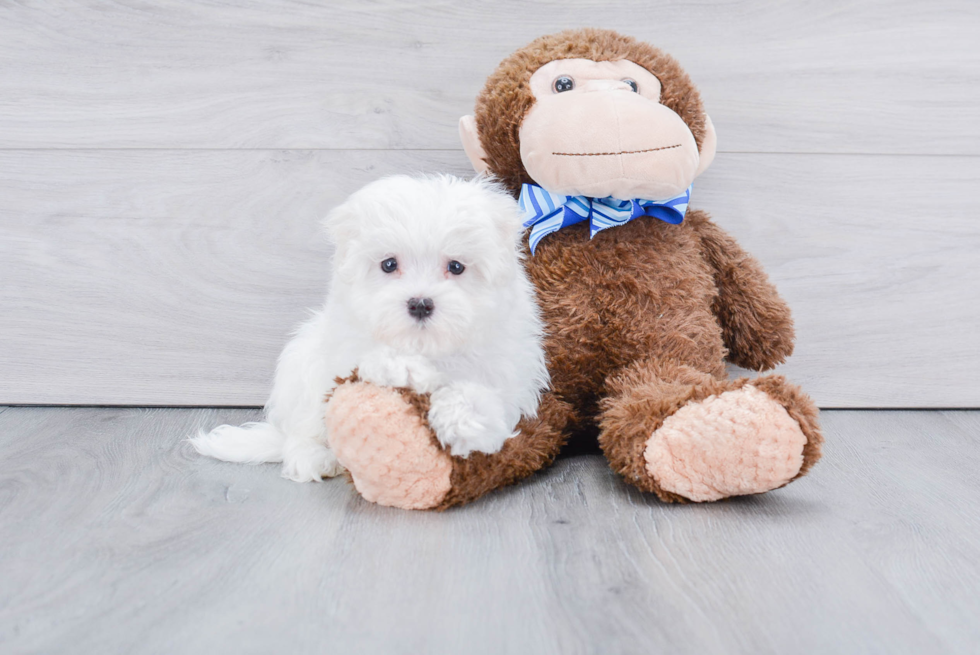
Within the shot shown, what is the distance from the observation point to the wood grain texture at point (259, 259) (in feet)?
4.36

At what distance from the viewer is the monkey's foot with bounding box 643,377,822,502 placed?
0.86m

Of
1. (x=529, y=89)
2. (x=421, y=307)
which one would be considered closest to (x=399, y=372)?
(x=421, y=307)

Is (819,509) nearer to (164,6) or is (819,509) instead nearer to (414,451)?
(414,451)

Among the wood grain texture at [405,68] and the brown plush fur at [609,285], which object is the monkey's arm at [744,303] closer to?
the brown plush fur at [609,285]

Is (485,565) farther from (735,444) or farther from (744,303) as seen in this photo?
(744,303)

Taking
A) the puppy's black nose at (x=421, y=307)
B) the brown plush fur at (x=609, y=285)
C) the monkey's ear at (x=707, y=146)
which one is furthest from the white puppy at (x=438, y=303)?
the monkey's ear at (x=707, y=146)

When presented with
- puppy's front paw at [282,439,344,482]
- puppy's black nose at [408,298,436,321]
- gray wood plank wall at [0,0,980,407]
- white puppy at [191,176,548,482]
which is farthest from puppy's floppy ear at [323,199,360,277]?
gray wood plank wall at [0,0,980,407]

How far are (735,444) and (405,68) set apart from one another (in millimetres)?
852

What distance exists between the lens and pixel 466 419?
86cm

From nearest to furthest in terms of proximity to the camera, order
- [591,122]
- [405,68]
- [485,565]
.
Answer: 1. [485,565]
2. [591,122]
3. [405,68]

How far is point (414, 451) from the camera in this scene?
2.80 ft

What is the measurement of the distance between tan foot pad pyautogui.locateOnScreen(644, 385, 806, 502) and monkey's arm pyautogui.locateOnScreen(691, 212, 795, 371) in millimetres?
318

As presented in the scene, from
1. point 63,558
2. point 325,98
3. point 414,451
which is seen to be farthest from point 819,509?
point 325,98

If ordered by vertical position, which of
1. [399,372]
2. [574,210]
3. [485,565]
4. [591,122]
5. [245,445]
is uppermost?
[591,122]
